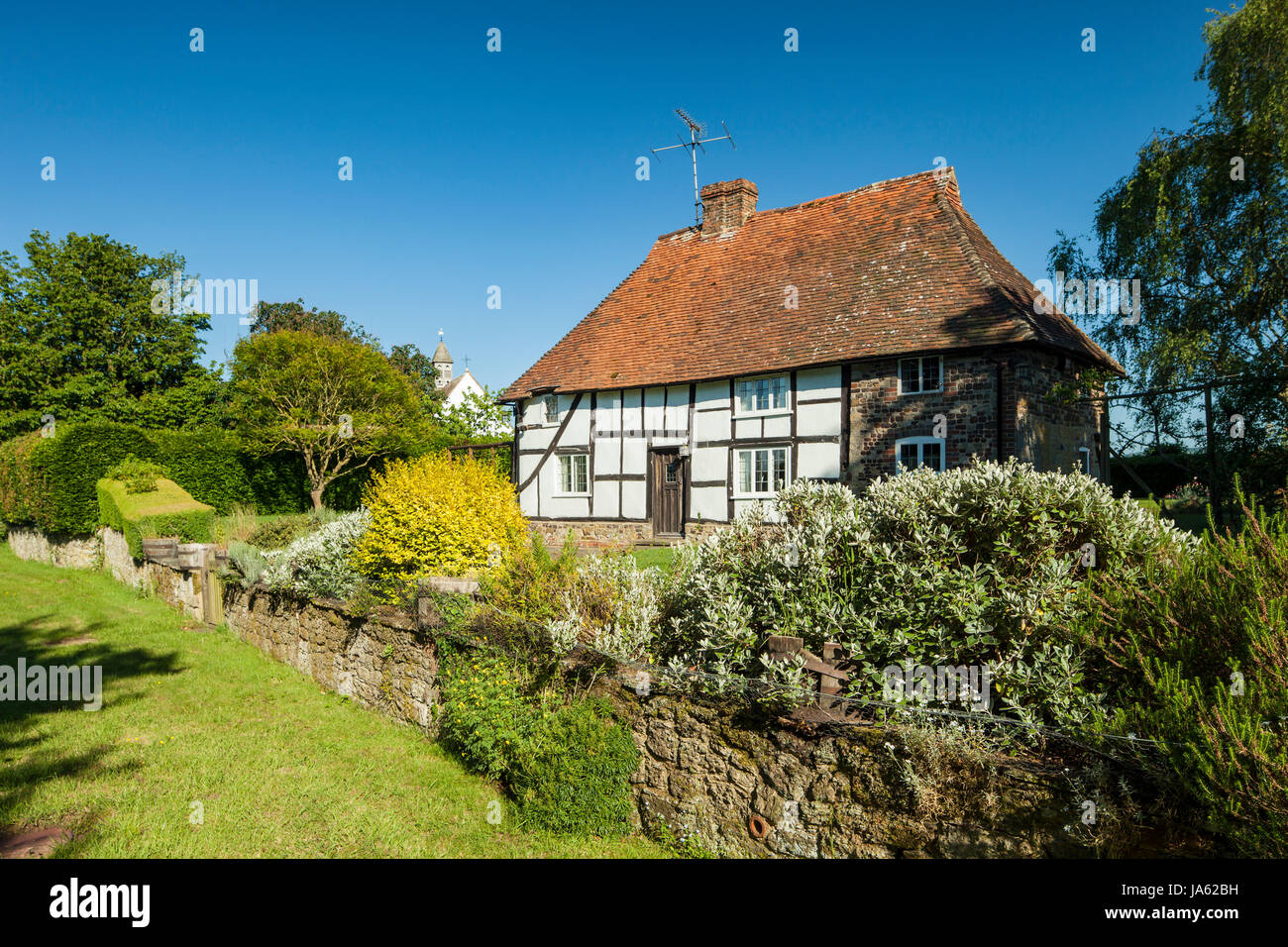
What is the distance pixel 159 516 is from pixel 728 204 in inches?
604

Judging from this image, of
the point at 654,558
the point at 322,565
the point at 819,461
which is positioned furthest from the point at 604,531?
the point at 322,565

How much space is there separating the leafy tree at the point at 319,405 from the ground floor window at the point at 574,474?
7.67m

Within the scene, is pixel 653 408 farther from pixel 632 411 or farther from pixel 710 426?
pixel 710 426

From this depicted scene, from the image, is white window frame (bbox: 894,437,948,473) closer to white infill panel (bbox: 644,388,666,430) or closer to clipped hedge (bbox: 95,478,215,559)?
white infill panel (bbox: 644,388,666,430)

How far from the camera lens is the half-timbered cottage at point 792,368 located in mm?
13297

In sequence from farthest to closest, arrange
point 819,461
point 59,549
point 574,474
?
point 574,474, point 59,549, point 819,461

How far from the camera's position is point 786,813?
13.7 feet

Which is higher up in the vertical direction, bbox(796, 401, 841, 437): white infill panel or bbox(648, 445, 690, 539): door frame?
bbox(796, 401, 841, 437): white infill panel

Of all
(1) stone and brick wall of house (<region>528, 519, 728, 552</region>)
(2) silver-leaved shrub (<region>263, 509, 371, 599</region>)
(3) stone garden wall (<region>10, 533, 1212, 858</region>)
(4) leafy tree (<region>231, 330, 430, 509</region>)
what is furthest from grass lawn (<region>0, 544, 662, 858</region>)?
(4) leafy tree (<region>231, 330, 430, 509</region>)

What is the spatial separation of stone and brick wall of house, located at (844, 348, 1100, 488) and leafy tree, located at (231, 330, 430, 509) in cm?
1588

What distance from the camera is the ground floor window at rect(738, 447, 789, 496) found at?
1550 cm

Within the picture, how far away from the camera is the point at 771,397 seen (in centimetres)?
1568

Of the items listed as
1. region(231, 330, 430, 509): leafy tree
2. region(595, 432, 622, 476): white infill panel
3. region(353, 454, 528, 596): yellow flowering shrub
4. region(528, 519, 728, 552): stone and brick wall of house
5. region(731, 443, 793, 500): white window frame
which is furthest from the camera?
region(231, 330, 430, 509): leafy tree
